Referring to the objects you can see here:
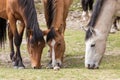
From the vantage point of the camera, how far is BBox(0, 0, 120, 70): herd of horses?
9.44 meters

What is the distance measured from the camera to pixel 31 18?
383 inches

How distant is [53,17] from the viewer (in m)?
9.98

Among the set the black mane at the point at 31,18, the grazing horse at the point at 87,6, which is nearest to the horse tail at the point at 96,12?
the black mane at the point at 31,18

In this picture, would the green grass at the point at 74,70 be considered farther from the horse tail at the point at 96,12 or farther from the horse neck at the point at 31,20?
the horse tail at the point at 96,12

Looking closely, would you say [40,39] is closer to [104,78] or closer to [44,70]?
[44,70]

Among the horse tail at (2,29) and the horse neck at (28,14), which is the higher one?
the horse neck at (28,14)

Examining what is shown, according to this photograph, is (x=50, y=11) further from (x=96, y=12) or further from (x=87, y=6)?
(x=87, y=6)

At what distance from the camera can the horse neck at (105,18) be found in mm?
9727

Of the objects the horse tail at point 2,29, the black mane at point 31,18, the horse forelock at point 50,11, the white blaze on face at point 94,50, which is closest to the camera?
the black mane at point 31,18

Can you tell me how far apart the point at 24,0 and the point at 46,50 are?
3.24 meters

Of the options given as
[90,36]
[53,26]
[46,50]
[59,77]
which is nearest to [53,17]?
[53,26]

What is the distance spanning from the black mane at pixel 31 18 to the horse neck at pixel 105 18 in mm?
1281

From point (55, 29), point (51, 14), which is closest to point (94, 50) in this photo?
point (55, 29)

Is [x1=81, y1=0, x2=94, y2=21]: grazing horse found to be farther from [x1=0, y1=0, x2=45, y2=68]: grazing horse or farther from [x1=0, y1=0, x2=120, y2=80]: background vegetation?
[x1=0, y1=0, x2=45, y2=68]: grazing horse
